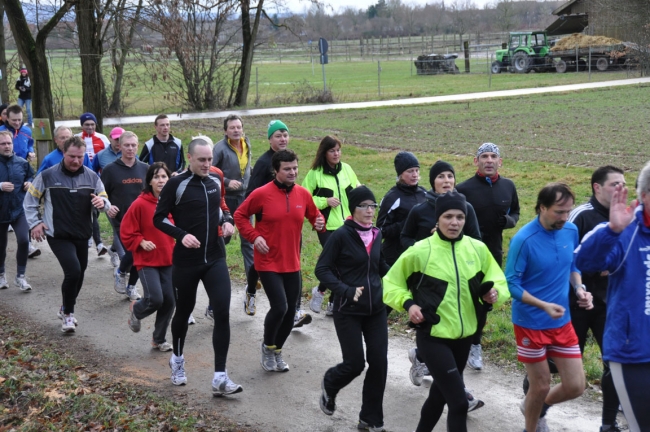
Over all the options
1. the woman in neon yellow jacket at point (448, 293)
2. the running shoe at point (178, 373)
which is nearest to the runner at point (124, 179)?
the running shoe at point (178, 373)

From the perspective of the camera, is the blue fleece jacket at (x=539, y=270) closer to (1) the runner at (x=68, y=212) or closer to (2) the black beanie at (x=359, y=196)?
(2) the black beanie at (x=359, y=196)

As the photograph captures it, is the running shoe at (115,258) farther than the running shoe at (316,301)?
Yes

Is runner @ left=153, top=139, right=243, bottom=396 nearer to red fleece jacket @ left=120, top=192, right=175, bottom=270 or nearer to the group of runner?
the group of runner

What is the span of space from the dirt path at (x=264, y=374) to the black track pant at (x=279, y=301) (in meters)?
0.36

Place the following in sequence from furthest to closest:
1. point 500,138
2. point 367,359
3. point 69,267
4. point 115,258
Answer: point 500,138
point 115,258
point 69,267
point 367,359

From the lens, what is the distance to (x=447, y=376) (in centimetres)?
511

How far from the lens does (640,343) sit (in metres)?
4.11

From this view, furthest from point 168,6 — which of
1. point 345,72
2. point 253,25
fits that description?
point 345,72

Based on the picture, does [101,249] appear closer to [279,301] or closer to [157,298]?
[157,298]

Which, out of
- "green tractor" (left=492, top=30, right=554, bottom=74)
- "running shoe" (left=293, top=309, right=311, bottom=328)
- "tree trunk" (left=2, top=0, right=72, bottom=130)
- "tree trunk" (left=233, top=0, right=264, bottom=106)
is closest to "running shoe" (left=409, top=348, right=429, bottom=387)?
"running shoe" (left=293, top=309, right=311, bottom=328)

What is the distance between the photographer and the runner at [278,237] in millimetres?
7047

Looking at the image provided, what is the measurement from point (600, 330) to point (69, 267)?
547cm

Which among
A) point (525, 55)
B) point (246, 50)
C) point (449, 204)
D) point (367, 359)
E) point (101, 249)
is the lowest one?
point (101, 249)

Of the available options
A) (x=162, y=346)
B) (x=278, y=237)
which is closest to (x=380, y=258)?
(x=278, y=237)
